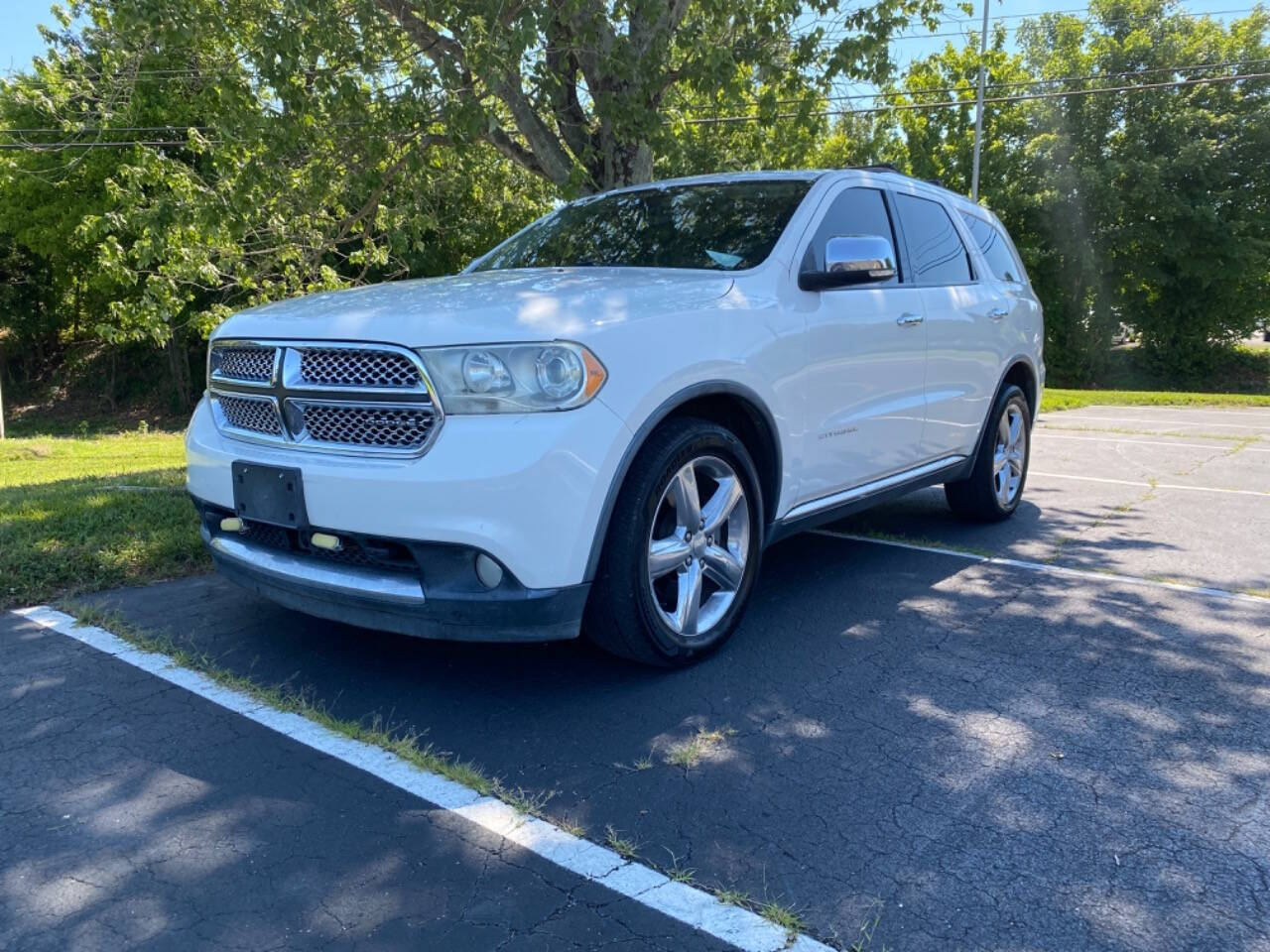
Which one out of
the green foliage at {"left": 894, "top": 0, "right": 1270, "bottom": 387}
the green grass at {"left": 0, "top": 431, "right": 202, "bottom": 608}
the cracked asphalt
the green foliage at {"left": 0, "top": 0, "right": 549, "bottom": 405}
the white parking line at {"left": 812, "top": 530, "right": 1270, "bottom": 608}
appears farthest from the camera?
the green foliage at {"left": 894, "top": 0, "right": 1270, "bottom": 387}

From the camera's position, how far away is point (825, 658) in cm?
390

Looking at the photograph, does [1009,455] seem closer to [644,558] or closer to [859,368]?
[859,368]

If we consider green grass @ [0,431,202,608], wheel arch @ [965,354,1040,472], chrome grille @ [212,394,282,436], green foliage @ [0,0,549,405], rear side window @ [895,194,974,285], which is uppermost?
green foliage @ [0,0,549,405]

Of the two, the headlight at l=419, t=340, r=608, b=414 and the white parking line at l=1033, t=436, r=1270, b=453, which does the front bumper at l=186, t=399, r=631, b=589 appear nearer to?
the headlight at l=419, t=340, r=608, b=414

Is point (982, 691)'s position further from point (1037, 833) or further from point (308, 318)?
point (308, 318)

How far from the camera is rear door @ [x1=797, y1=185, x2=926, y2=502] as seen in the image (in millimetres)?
4266

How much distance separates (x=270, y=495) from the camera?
345 centimetres

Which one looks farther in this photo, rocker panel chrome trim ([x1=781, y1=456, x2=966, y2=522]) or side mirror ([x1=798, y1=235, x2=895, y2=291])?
rocker panel chrome trim ([x1=781, y1=456, x2=966, y2=522])

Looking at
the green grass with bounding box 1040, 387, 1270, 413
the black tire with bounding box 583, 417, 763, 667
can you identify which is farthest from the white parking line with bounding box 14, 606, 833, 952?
the green grass with bounding box 1040, 387, 1270, 413

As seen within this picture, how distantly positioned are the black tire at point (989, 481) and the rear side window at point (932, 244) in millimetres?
929

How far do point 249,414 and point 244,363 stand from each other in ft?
0.64

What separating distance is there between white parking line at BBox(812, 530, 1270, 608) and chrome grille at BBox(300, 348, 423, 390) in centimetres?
347

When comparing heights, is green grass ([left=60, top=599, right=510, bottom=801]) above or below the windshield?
below

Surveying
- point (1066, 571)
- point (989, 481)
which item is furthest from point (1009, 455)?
point (1066, 571)
